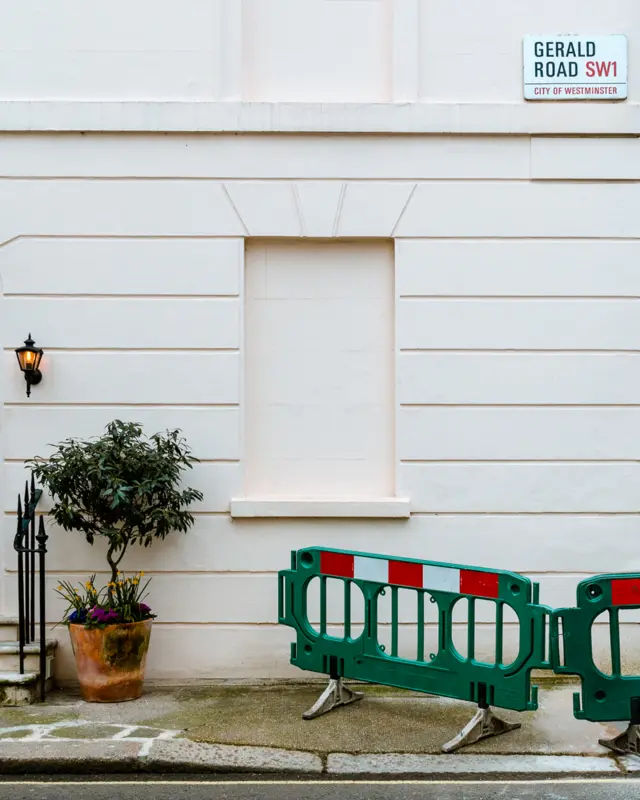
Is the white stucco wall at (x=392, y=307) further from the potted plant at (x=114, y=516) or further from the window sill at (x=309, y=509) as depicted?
the potted plant at (x=114, y=516)

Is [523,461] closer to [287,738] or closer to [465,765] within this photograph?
[465,765]

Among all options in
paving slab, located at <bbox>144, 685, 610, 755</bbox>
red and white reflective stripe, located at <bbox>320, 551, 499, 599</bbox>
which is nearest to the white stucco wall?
paving slab, located at <bbox>144, 685, 610, 755</bbox>

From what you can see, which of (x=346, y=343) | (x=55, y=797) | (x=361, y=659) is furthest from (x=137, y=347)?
(x=55, y=797)

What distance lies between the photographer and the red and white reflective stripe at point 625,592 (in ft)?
19.1

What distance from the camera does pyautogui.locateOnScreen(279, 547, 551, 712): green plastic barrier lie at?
593cm

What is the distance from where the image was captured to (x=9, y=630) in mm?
7836

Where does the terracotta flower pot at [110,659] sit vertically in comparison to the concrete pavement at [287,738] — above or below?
above

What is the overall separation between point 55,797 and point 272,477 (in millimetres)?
3293

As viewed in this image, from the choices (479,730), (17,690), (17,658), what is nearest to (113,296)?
(17,658)

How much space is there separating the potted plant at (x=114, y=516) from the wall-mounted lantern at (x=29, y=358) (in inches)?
27.0

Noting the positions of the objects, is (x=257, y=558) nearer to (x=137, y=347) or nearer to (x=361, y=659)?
(x=361, y=659)

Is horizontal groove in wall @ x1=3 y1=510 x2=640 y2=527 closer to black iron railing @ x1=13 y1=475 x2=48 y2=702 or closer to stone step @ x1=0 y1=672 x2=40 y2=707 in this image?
black iron railing @ x1=13 y1=475 x2=48 y2=702

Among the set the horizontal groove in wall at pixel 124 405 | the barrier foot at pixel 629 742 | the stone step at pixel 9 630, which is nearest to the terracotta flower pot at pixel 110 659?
the stone step at pixel 9 630
